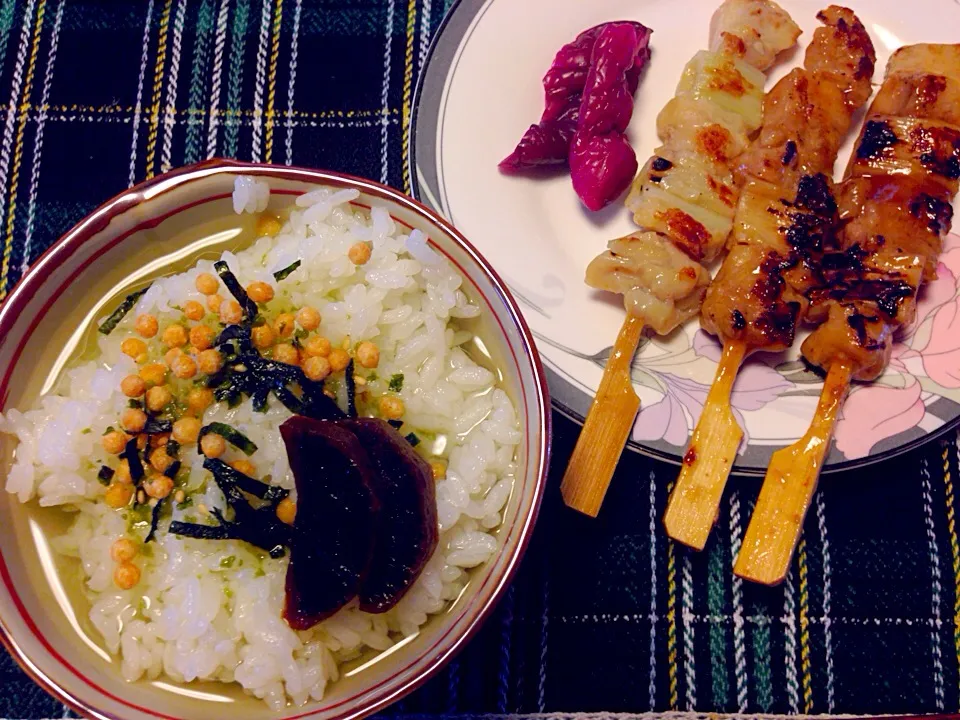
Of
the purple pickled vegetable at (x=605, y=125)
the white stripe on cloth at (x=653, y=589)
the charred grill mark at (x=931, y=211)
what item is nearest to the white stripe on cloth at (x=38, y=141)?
the purple pickled vegetable at (x=605, y=125)

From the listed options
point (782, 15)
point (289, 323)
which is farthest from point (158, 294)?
point (782, 15)

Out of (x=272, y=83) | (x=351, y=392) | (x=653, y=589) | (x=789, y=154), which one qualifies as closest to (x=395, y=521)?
(x=351, y=392)

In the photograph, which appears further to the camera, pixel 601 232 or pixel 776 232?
pixel 601 232

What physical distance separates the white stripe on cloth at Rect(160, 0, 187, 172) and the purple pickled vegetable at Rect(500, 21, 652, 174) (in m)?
1.47

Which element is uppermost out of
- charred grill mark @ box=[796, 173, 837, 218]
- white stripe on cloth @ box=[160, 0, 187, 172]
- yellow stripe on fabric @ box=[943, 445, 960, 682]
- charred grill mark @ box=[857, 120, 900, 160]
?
white stripe on cloth @ box=[160, 0, 187, 172]

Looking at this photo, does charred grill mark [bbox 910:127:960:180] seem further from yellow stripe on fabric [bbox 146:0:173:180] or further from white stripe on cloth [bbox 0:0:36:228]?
white stripe on cloth [bbox 0:0:36:228]

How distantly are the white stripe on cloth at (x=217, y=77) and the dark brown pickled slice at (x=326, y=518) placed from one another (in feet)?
5.85

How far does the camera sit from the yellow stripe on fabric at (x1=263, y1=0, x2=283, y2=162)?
3.35 m

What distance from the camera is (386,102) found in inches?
133

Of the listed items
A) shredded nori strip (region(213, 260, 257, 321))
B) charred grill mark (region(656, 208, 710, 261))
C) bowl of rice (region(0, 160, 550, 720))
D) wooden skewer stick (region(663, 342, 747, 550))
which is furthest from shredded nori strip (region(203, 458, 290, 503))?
charred grill mark (region(656, 208, 710, 261))

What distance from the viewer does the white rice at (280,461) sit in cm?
227

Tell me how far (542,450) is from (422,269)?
0.72 m

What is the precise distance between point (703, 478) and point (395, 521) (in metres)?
1.25

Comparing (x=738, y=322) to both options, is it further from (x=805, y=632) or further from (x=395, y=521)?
(x=395, y=521)
